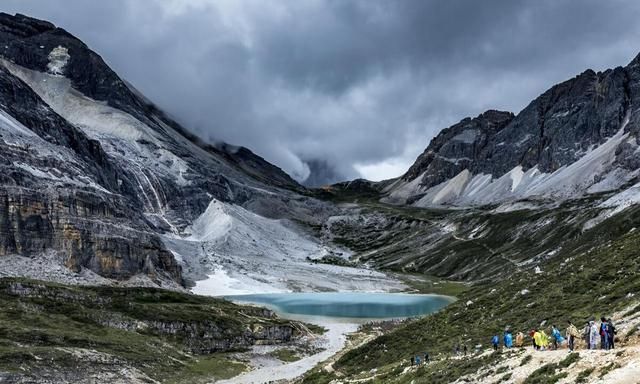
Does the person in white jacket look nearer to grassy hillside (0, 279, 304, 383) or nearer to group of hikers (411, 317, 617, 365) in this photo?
group of hikers (411, 317, 617, 365)

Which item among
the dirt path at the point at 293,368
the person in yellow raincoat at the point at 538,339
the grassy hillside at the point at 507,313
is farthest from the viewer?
the dirt path at the point at 293,368

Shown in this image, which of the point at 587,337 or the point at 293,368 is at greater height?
the point at 587,337

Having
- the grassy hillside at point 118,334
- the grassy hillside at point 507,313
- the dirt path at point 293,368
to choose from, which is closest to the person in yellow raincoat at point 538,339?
the grassy hillside at point 507,313

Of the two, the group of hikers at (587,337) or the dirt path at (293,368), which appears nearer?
the group of hikers at (587,337)

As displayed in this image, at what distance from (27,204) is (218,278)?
74.4 m

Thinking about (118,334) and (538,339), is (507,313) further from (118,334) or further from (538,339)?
(118,334)

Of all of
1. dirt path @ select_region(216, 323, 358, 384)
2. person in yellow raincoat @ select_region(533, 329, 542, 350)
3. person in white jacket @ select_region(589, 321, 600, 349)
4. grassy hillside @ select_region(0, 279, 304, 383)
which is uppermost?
person in white jacket @ select_region(589, 321, 600, 349)

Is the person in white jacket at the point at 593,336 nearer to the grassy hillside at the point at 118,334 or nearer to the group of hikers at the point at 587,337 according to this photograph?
the group of hikers at the point at 587,337

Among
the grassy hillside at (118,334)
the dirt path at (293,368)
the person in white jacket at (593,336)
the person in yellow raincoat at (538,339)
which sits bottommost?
the dirt path at (293,368)

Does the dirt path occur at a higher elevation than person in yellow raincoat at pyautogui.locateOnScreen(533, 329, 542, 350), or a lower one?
lower

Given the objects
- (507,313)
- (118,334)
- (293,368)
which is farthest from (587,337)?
(118,334)

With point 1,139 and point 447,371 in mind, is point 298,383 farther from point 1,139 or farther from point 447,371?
point 1,139

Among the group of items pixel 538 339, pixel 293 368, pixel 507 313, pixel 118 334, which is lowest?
pixel 293 368

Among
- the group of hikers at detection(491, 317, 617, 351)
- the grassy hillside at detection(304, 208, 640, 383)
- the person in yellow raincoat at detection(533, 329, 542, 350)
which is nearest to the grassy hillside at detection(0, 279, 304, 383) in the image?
the grassy hillside at detection(304, 208, 640, 383)
